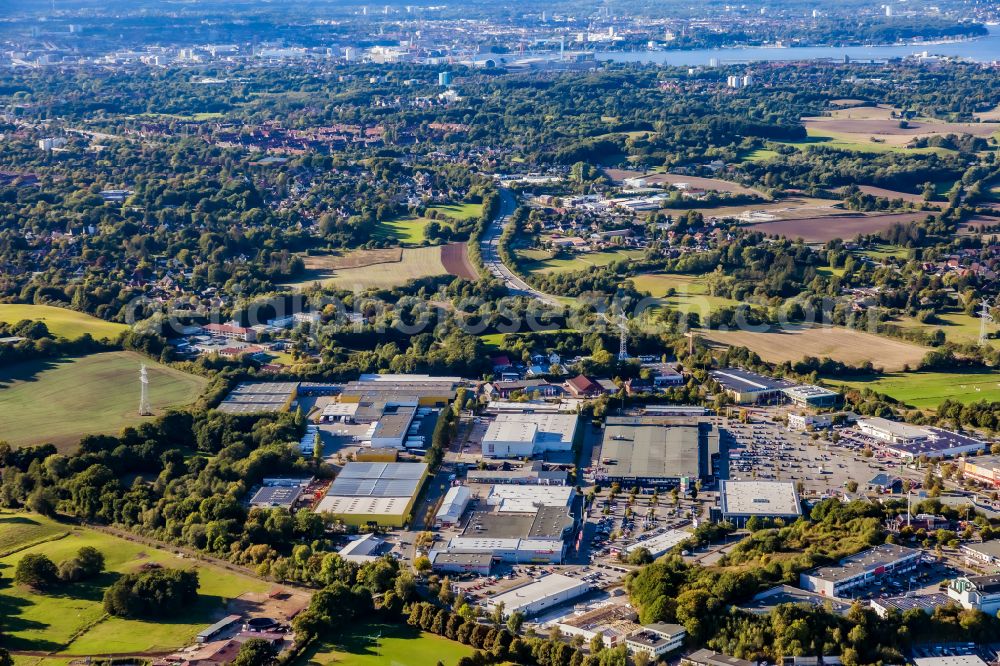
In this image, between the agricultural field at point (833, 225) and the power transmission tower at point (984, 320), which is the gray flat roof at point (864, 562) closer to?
the power transmission tower at point (984, 320)

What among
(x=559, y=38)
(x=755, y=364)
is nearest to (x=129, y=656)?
(x=755, y=364)

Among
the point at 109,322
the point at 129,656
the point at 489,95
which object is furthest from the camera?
the point at 489,95

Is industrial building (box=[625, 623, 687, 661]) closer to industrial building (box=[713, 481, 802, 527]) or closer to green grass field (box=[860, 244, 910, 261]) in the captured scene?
industrial building (box=[713, 481, 802, 527])

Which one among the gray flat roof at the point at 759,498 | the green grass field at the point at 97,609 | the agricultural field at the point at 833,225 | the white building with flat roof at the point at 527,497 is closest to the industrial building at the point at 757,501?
the gray flat roof at the point at 759,498

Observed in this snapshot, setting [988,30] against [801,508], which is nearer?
[801,508]

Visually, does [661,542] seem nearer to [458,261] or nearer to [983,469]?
[983,469]

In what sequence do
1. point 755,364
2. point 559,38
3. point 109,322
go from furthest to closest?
point 559,38
point 109,322
point 755,364

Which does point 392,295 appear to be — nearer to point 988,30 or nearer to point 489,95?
point 489,95
